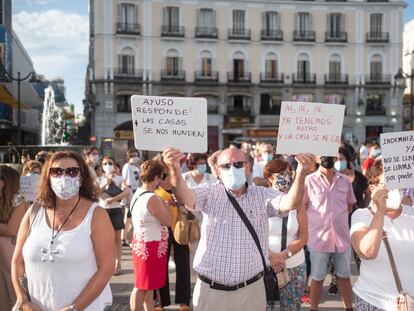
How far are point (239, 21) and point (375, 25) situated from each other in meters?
11.8

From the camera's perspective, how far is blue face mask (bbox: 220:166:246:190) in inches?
141

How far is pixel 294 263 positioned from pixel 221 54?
118 feet

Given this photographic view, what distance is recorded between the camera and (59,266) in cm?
301

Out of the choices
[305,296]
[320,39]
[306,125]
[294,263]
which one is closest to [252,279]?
[294,263]

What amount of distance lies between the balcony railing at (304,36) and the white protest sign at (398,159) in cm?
3840

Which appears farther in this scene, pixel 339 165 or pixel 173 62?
pixel 173 62

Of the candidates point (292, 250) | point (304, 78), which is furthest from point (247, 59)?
point (292, 250)

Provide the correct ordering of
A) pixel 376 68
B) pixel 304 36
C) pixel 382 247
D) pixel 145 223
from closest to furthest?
pixel 382 247 → pixel 145 223 → pixel 304 36 → pixel 376 68

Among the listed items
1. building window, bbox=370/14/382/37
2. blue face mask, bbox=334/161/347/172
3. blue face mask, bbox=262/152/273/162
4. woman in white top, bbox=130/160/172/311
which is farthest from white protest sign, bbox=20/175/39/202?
building window, bbox=370/14/382/37

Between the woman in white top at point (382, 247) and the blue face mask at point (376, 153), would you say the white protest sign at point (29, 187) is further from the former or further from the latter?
the blue face mask at point (376, 153)

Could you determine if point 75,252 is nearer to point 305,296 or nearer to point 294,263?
point 294,263

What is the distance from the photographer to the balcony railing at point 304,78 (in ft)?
132

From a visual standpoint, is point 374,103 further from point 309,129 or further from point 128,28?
point 309,129

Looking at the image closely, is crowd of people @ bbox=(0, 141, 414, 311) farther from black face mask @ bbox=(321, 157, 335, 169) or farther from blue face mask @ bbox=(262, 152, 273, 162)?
blue face mask @ bbox=(262, 152, 273, 162)
